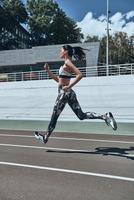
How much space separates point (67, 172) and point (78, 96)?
17.8 meters

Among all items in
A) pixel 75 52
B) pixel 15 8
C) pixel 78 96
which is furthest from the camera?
pixel 15 8

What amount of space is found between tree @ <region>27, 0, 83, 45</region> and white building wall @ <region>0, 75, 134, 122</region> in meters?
59.6

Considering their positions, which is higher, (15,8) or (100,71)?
(15,8)

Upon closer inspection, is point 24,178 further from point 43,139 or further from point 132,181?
point 43,139

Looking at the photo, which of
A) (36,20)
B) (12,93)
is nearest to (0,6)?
(36,20)

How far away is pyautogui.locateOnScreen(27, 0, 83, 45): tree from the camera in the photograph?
8744 centimetres

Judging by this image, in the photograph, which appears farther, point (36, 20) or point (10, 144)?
point (36, 20)

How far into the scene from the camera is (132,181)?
645 cm

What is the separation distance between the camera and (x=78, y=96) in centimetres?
2494

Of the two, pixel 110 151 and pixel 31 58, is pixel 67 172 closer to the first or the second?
pixel 110 151

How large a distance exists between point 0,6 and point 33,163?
79548mm

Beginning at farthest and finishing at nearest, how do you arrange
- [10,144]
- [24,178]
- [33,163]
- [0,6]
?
1. [0,6]
2. [10,144]
3. [33,163]
4. [24,178]

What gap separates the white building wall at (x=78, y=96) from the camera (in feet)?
76.5

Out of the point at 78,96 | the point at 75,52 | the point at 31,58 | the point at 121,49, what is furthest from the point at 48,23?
the point at 75,52
